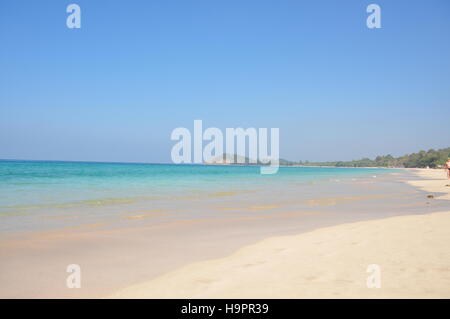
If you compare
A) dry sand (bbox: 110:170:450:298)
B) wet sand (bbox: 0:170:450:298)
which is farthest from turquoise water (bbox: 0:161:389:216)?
dry sand (bbox: 110:170:450:298)

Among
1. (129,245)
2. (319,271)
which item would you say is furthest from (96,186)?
(319,271)

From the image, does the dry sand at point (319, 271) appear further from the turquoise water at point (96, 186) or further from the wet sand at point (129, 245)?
the turquoise water at point (96, 186)

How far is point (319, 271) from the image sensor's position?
470 centimetres

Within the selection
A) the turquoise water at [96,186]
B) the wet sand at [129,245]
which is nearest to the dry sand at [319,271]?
the wet sand at [129,245]

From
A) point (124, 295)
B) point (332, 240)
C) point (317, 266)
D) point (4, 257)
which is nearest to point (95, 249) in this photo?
point (4, 257)

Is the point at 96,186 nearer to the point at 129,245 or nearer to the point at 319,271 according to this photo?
the point at 129,245

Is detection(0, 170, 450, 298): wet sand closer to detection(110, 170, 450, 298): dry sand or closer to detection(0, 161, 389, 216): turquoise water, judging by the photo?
detection(110, 170, 450, 298): dry sand

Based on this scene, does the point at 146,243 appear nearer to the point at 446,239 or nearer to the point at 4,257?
the point at 4,257

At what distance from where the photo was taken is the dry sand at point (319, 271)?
3994 mm

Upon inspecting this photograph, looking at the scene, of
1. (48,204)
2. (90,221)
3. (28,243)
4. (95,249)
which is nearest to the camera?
(95,249)

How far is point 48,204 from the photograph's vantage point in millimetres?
13117
